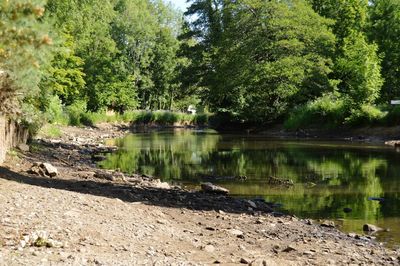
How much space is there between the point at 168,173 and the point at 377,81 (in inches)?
967

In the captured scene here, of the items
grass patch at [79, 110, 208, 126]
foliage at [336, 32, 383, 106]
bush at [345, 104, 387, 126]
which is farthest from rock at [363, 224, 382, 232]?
grass patch at [79, 110, 208, 126]

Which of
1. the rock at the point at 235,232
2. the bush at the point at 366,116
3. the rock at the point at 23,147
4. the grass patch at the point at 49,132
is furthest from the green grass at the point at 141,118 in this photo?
A: the rock at the point at 235,232

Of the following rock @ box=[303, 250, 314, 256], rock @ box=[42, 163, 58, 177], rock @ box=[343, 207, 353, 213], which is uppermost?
rock @ box=[42, 163, 58, 177]

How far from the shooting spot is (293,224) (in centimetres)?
1077

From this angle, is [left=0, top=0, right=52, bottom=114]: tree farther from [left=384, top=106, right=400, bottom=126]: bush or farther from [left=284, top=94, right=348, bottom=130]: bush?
[left=284, top=94, right=348, bottom=130]: bush

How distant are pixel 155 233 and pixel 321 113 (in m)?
35.8

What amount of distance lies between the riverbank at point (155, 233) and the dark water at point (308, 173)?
4.41ft

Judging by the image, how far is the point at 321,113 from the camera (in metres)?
42.5

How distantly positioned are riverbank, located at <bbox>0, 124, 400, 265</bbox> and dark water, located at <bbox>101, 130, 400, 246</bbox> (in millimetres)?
1345

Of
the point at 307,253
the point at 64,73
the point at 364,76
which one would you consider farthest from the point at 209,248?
the point at 364,76

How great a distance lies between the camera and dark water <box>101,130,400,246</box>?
12344mm

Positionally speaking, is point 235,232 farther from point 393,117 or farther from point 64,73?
point 393,117

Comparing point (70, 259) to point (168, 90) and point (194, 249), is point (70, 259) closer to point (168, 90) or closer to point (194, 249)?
point (194, 249)

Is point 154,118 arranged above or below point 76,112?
below
